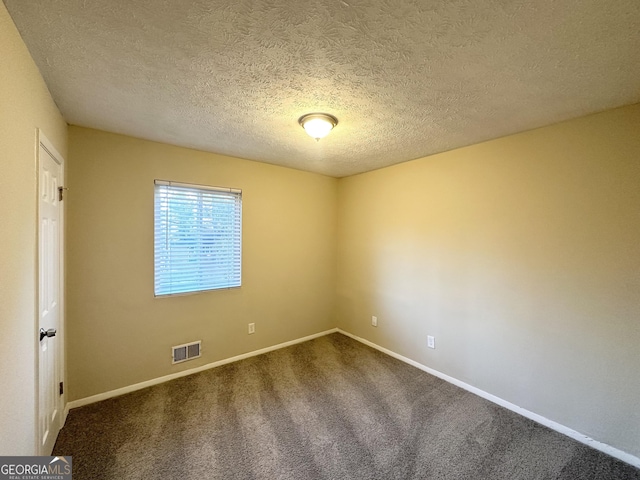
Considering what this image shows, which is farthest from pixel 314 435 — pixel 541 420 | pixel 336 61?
pixel 336 61

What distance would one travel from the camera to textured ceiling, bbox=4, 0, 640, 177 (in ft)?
3.52

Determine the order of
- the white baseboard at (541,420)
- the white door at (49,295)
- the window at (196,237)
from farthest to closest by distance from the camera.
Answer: the window at (196,237), the white baseboard at (541,420), the white door at (49,295)

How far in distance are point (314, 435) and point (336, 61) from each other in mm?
2440

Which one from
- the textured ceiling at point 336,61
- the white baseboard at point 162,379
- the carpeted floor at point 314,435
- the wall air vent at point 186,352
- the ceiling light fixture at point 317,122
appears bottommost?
the carpeted floor at point 314,435

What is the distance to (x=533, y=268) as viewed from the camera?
2201mm

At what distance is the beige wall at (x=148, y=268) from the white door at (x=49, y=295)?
28 cm

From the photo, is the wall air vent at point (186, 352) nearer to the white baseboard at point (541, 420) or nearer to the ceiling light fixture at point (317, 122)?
the white baseboard at point (541, 420)

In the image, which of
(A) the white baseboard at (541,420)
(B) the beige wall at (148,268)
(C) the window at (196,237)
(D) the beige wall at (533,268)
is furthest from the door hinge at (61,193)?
(A) the white baseboard at (541,420)

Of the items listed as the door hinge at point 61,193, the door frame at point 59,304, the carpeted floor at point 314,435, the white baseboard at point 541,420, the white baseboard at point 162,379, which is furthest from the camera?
the white baseboard at point 162,379

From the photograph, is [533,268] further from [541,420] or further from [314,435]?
[314,435]

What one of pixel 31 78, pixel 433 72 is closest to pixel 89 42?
pixel 31 78

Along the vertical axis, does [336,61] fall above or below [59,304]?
above

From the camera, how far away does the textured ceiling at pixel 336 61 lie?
1074 mm

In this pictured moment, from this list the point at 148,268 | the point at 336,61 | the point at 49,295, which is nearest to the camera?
the point at 336,61
